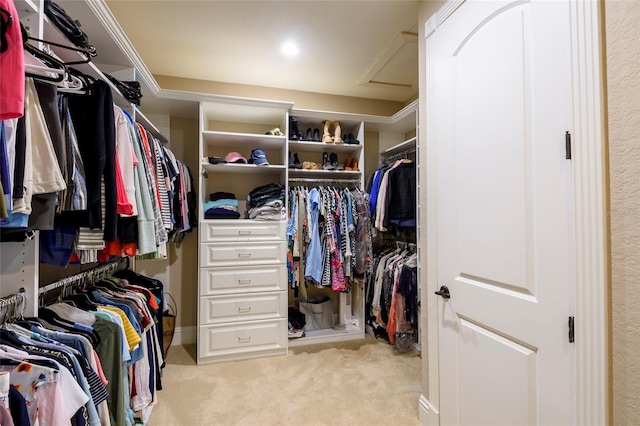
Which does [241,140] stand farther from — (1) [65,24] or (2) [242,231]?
(1) [65,24]

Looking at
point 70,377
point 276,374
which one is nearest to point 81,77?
point 70,377

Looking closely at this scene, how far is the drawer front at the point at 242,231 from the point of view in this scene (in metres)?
2.38

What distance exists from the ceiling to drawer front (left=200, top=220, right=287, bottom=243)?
54.4 inches

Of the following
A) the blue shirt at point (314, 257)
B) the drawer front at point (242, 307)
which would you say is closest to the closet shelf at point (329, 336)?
the drawer front at point (242, 307)

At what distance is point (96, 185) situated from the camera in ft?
3.61

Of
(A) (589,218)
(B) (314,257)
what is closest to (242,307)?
(B) (314,257)

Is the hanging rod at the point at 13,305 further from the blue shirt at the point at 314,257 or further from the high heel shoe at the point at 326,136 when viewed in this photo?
the high heel shoe at the point at 326,136

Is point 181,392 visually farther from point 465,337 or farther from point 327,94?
point 327,94

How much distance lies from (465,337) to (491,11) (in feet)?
4.65

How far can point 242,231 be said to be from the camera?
2441 mm

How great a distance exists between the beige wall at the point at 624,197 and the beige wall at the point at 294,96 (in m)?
2.46

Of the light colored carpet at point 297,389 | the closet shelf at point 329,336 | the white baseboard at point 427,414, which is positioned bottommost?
the light colored carpet at point 297,389

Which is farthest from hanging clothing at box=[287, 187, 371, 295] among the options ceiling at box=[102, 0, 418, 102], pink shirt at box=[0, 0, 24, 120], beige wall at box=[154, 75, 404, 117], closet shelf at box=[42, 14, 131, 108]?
pink shirt at box=[0, 0, 24, 120]

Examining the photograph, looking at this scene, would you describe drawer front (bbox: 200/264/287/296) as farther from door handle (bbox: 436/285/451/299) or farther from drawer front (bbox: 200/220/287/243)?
door handle (bbox: 436/285/451/299)
